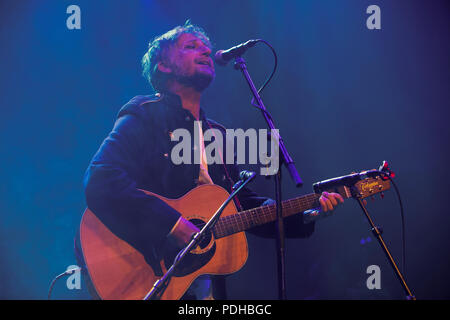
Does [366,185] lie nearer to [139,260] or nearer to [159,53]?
[139,260]

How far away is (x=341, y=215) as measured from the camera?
349 centimetres

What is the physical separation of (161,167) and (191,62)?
977 mm

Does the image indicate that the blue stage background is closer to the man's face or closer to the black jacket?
the man's face

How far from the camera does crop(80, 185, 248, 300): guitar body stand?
1791mm

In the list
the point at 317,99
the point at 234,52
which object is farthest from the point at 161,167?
the point at 317,99

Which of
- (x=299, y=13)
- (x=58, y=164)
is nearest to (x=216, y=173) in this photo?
(x=58, y=164)

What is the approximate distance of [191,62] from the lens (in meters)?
2.62

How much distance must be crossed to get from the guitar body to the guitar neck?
0.07 m

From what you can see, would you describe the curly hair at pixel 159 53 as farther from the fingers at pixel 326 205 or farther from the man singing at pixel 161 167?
the fingers at pixel 326 205

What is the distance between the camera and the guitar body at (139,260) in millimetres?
1791

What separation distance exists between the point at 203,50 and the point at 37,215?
2129 mm

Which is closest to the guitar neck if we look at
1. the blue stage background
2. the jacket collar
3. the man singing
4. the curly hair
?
the man singing
